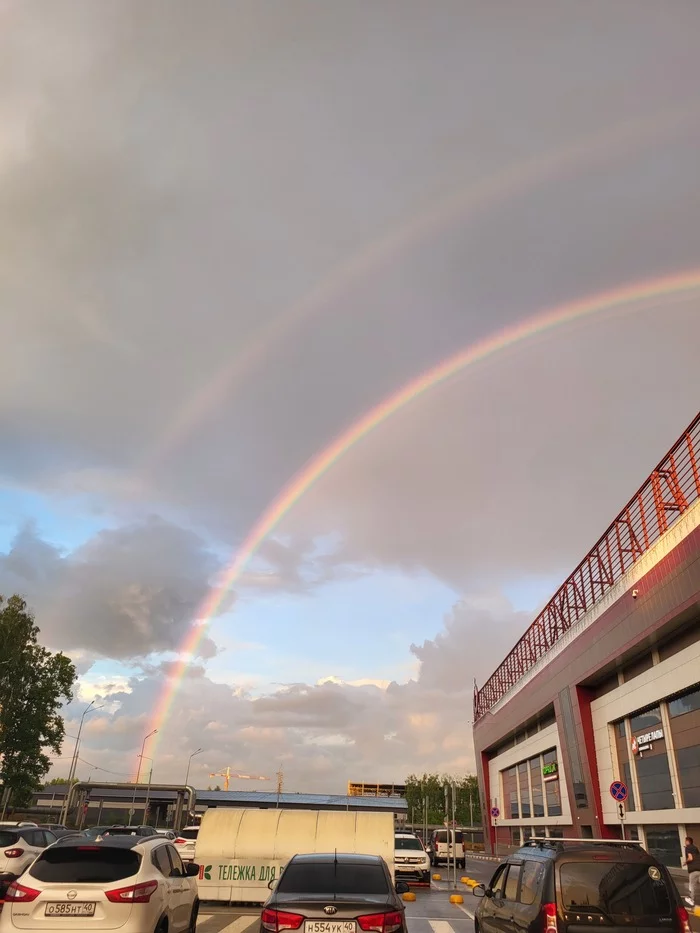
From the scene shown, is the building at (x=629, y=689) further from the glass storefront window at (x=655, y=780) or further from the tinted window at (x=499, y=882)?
the tinted window at (x=499, y=882)

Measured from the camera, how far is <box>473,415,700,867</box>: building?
2805cm

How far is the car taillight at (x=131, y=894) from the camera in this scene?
821cm

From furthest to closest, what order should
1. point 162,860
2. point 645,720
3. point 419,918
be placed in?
1. point 645,720
2. point 419,918
3. point 162,860

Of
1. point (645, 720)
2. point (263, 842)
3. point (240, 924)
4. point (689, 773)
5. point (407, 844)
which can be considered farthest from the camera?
point (645, 720)

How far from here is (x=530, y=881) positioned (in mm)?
8008

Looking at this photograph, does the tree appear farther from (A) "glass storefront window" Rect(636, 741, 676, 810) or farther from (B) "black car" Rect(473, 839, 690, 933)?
(B) "black car" Rect(473, 839, 690, 933)

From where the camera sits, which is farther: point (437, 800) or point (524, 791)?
point (437, 800)

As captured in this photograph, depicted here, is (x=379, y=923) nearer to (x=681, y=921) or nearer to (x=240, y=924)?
(x=681, y=921)

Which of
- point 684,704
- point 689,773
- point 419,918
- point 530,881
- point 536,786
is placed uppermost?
point 684,704

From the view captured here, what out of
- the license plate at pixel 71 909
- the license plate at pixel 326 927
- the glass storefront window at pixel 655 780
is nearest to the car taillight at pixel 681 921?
the license plate at pixel 326 927

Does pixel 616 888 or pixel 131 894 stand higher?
pixel 616 888

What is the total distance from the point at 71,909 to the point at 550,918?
5.67 metres

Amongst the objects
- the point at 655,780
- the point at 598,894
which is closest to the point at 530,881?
the point at 598,894

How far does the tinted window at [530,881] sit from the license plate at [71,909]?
5256 mm
